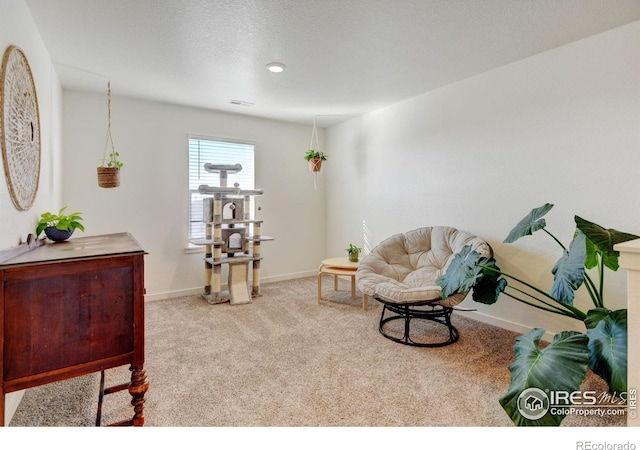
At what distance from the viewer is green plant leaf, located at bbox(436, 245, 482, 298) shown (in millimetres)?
2174

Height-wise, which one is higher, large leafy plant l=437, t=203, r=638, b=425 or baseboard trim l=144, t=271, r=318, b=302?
large leafy plant l=437, t=203, r=638, b=425

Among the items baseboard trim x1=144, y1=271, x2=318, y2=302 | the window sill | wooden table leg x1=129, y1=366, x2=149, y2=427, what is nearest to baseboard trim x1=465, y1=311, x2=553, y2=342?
baseboard trim x1=144, y1=271, x2=318, y2=302

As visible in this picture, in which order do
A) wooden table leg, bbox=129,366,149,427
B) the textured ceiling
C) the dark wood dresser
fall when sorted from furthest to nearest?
the textured ceiling → wooden table leg, bbox=129,366,149,427 → the dark wood dresser

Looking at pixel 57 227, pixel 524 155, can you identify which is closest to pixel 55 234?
pixel 57 227

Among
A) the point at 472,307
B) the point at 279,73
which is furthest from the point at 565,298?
the point at 279,73

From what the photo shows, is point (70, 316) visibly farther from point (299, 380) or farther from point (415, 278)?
point (415, 278)

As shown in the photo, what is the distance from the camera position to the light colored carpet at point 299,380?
1.72 meters

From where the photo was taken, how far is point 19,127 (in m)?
1.79

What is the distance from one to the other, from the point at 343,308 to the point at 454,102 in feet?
8.06

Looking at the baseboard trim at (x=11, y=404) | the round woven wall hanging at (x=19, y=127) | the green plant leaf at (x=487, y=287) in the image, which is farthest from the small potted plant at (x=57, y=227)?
the green plant leaf at (x=487, y=287)

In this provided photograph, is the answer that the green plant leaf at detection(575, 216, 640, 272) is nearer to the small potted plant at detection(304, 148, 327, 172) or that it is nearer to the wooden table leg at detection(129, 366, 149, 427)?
the wooden table leg at detection(129, 366, 149, 427)

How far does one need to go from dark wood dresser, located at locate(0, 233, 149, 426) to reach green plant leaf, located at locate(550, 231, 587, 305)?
6.85ft

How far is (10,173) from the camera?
1652mm

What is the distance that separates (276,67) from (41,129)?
1853mm
